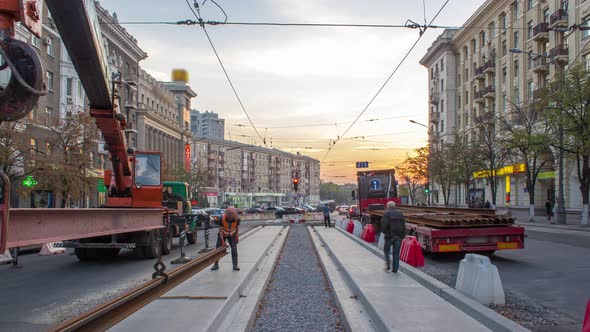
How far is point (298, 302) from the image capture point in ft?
30.5

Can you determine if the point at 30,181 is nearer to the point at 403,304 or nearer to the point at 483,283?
the point at 403,304

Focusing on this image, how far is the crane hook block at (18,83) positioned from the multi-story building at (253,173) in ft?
298

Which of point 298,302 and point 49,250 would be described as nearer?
point 298,302

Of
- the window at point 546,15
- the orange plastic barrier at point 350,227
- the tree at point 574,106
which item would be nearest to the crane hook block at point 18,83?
the orange plastic barrier at point 350,227

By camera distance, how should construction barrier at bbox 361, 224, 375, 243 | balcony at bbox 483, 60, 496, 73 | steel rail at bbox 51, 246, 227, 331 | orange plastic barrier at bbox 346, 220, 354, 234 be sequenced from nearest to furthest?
steel rail at bbox 51, 246, 227, 331 < construction barrier at bbox 361, 224, 375, 243 < orange plastic barrier at bbox 346, 220, 354, 234 < balcony at bbox 483, 60, 496, 73

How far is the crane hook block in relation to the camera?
3445mm

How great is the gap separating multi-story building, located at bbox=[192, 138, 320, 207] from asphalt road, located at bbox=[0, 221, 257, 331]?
259ft

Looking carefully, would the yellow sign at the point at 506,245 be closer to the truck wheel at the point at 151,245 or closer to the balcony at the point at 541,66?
the truck wheel at the point at 151,245

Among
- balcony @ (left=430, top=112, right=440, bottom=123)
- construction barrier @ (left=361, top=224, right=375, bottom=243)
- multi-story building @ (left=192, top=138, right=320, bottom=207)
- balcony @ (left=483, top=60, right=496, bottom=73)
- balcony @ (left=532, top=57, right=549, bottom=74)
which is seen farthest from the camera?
multi-story building @ (left=192, top=138, right=320, bottom=207)

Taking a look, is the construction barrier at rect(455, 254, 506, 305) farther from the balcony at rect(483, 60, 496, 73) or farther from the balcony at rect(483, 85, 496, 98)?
the balcony at rect(483, 60, 496, 73)

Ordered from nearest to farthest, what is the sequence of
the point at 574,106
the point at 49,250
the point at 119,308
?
the point at 119,308 < the point at 49,250 < the point at 574,106

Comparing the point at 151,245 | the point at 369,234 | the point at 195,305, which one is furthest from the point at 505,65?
the point at 195,305

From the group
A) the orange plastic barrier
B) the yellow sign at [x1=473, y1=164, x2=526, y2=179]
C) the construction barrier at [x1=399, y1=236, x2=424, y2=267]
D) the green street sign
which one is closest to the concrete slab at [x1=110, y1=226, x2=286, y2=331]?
the construction barrier at [x1=399, y1=236, x2=424, y2=267]

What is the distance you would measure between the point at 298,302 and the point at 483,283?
3.16 metres
